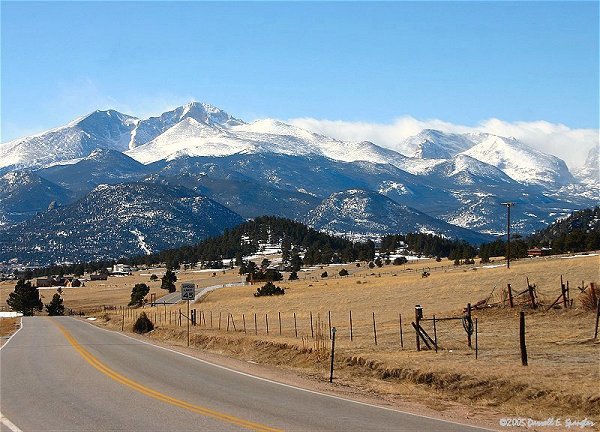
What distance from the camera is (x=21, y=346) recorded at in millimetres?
40531

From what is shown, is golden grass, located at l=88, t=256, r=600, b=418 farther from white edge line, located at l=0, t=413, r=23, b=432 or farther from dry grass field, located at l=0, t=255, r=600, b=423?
white edge line, located at l=0, t=413, r=23, b=432

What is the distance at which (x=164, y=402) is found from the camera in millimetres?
20531

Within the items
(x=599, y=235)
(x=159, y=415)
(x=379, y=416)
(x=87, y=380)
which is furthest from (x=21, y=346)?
(x=599, y=235)

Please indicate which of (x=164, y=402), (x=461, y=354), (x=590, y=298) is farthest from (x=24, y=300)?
(x=164, y=402)

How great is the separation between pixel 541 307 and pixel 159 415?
28.2 m

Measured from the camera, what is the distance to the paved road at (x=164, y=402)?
1756 cm

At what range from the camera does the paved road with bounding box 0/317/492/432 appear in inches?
691

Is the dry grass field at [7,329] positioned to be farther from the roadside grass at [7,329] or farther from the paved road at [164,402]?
the paved road at [164,402]

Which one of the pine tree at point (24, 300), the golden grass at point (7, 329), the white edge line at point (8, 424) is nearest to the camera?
the white edge line at point (8, 424)

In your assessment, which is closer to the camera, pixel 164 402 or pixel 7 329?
pixel 164 402

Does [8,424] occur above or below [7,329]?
above

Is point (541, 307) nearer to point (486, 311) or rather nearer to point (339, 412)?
point (486, 311)

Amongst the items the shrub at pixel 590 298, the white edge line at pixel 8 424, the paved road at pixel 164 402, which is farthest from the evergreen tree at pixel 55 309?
the white edge line at pixel 8 424

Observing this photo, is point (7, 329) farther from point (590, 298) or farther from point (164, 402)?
point (164, 402)
